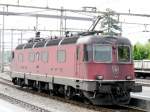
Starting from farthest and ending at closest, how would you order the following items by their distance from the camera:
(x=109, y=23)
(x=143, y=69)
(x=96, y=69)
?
(x=109, y=23)
(x=143, y=69)
(x=96, y=69)

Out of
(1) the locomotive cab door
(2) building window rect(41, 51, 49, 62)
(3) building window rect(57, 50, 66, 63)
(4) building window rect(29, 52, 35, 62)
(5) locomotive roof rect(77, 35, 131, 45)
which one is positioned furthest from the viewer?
(4) building window rect(29, 52, 35, 62)

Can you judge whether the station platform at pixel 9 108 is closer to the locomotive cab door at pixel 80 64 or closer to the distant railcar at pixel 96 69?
the distant railcar at pixel 96 69

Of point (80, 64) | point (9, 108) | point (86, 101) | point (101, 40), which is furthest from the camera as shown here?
point (86, 101)

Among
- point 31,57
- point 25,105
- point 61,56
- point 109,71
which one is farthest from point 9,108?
point 31,57

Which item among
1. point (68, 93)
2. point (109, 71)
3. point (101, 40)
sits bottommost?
point (68, 93)

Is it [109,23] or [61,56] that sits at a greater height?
[109,23]

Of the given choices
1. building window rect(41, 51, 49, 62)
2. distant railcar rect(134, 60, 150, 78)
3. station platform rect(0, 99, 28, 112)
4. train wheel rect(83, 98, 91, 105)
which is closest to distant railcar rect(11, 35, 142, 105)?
train wheel rect(83, 98, 91, 105)

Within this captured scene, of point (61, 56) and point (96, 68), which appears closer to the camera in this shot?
point (96, 68)

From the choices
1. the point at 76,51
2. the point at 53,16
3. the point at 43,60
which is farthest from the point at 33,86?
the point at 53,16

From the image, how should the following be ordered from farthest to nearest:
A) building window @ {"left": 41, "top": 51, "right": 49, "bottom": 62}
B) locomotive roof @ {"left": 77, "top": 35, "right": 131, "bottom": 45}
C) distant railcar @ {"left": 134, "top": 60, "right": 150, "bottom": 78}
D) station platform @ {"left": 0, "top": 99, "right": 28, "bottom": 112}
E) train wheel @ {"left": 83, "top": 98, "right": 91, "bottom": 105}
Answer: distant railcar @ {"left": 134, "top": 60, "right": 150, "bottom": 78}, building window @ {"left": 41, "top": 51, "right": 49, "bottom": 62}, train wheel @ {"left": 83, "top": 98, "right": 91, "bottom": 105}, locomotive roof @ {"left": 77, "top": 35, "right": 131, "bottom": 45}, station platform @ {"left": 0, "top": 99, "right": 28, "bottom": 112}

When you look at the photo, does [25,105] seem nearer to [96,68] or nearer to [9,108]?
[9,108]

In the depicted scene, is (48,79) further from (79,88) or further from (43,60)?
(79,88)

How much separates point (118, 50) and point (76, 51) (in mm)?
1817

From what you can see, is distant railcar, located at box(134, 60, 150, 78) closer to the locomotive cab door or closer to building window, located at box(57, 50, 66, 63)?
building window, located at box(57, 50, 66, 63)
